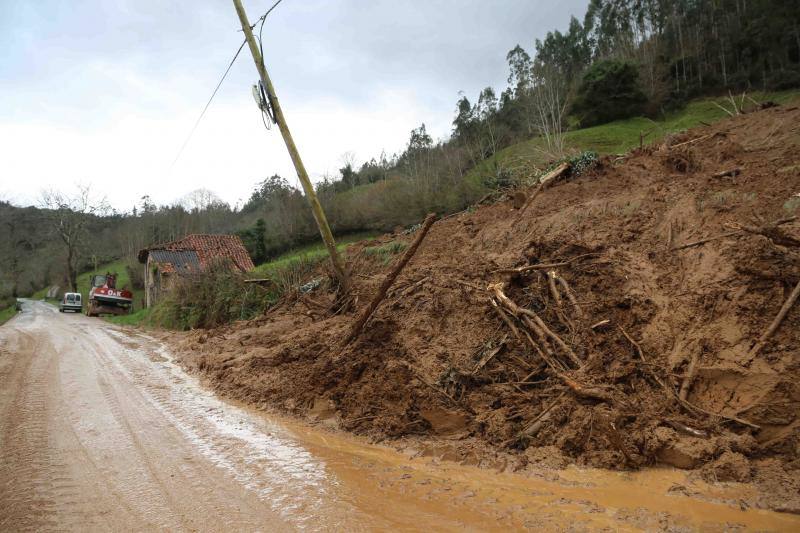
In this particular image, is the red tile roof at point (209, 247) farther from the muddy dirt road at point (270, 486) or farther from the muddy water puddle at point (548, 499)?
the muddy water puddle at point (548, 499)

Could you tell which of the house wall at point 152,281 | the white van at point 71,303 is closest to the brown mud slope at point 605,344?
the house wall at point 152,281

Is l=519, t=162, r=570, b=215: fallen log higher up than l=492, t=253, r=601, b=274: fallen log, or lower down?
higher up

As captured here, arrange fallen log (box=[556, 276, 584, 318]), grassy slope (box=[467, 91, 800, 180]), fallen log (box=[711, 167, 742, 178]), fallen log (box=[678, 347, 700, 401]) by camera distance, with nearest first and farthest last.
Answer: fallen log (box=[678, 347, 700, 401])
fallen log (box=[556, 276, 584, 318])
fallen log (box=[711, 167, 742, 178])
grassy slope (box=[467, 91, 800, 180])

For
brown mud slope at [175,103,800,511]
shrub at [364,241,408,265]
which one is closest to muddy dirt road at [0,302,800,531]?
brown mud slope at [175,103,800,511]

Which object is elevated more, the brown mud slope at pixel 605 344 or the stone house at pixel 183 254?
the stone house at pixel 183 254

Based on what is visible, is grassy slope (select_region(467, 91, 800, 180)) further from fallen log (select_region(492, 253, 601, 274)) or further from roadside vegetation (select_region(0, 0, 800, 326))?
fallen log (select_region(492, 253, 601, 274))

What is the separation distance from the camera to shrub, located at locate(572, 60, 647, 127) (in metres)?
33.4

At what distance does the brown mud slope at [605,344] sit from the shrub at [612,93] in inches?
1063

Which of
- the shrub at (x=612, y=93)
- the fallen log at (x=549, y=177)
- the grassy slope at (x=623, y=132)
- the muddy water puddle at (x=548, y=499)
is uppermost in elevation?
the shrub at (x=612, y=93)

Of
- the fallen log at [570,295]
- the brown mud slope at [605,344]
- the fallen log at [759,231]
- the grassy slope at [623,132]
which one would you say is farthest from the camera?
the grassy slope at [623,132]

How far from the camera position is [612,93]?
110ft

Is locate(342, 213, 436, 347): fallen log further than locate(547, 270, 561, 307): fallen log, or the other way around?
locate(342, 213, 436, 347): fallen log

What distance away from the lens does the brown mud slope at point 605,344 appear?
175 inches

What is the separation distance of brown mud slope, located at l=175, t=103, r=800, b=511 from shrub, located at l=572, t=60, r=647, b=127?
27003 millimetres
